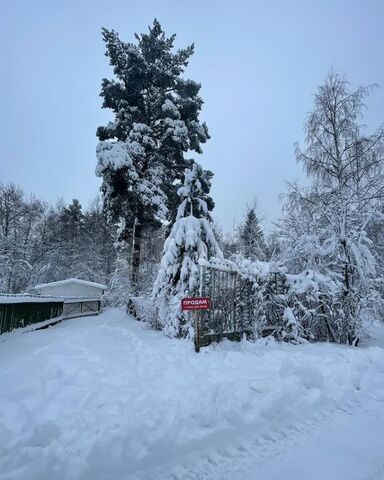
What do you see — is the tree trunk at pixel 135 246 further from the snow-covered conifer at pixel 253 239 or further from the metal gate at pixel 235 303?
the metal gate at pixel 235 303

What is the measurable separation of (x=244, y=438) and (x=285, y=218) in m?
8.76

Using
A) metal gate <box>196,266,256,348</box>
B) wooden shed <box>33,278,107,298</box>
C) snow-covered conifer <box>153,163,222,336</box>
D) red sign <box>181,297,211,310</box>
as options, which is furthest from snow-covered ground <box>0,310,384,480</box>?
wooden shed <box>33,278,107,298</box>

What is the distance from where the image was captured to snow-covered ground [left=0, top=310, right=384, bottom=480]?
285cm

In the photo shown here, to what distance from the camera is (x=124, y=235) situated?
67.3 ft

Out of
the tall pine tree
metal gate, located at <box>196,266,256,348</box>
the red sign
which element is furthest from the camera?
the tall pine tree

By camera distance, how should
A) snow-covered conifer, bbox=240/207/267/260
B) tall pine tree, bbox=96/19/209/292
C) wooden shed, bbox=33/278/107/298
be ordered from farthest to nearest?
wooden shed, bbox=33/278/107/298 < snow-covered conifer, bbox=240/207/267/260 < tall pine tree, bbox=96/19/209/292

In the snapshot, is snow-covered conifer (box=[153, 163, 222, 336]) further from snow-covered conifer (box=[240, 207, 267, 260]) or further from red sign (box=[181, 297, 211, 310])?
snow-covered conifer (box=[240, 207, 267, 260])

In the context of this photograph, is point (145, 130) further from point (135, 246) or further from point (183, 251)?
point (183, 251)

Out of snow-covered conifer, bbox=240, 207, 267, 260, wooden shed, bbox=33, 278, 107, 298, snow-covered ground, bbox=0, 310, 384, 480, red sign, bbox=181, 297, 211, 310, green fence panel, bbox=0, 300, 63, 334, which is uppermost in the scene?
snow-covered conifer, bbox=240, 207, 267, 260

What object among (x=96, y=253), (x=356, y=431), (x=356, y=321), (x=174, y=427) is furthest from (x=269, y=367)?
(x=96, y=253)

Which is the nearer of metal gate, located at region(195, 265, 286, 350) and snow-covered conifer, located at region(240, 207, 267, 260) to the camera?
metal gate, located at region(195, 265, 286, 350)

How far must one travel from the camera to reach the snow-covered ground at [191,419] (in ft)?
9.34

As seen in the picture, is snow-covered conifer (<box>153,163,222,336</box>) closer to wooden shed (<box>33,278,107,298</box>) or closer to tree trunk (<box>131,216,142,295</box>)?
tree trunk (<box>131,216,142,295</box>)

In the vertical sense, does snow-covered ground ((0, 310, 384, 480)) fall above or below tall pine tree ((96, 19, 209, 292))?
below
